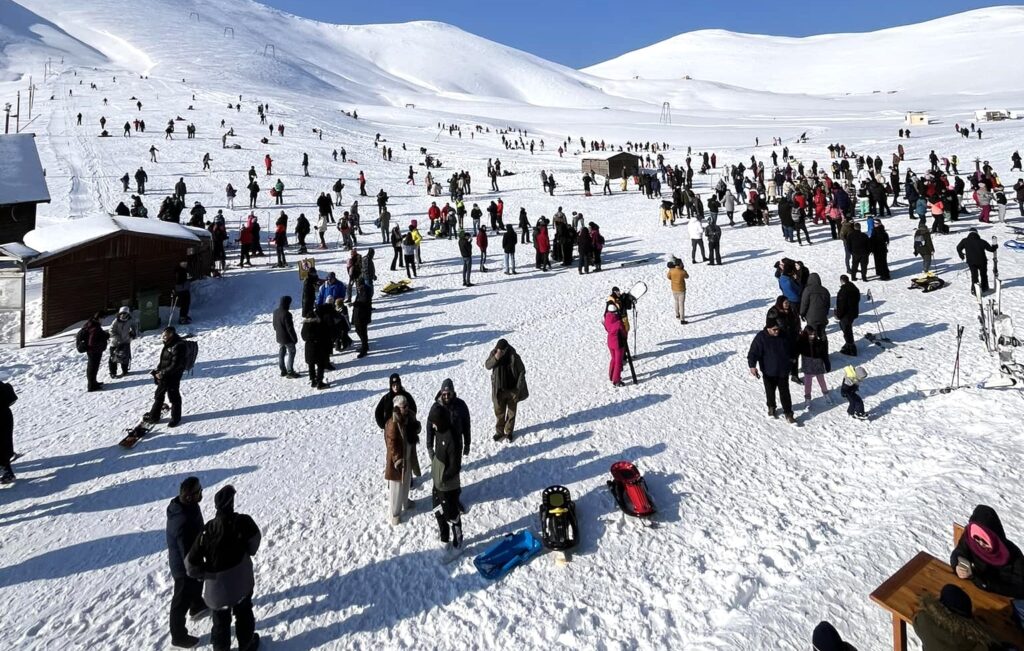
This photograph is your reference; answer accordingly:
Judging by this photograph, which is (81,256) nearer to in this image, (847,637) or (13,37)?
(847,637)

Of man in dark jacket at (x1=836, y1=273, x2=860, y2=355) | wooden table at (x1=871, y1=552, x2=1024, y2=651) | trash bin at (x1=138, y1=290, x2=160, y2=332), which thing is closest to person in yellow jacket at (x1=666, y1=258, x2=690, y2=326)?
man in dark jacket at (x1=836, y1=273, x2=860, y2=355)

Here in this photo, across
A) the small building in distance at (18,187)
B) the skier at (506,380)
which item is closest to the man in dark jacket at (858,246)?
the skier at (506,380)

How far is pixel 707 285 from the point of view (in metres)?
13.7

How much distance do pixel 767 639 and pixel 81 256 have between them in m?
14.6

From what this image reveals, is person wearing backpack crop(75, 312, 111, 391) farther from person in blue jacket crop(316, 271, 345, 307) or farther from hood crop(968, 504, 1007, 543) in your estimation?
hood crop(968, 504, 1007, 543)

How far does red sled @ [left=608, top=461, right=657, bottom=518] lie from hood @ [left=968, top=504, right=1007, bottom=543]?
2.58m

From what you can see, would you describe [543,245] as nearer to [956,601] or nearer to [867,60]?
[956,601]

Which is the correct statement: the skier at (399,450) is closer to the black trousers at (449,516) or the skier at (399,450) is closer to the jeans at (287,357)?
the black trousers at (449,516)

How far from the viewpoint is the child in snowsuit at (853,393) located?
285 inches

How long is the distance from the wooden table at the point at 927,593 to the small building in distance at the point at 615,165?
29717mm

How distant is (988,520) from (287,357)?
9.32 m

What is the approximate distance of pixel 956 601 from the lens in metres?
3.18

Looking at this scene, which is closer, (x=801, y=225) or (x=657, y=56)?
(x=801, y=225)

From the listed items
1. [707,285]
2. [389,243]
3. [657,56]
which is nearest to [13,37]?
[389,243]
